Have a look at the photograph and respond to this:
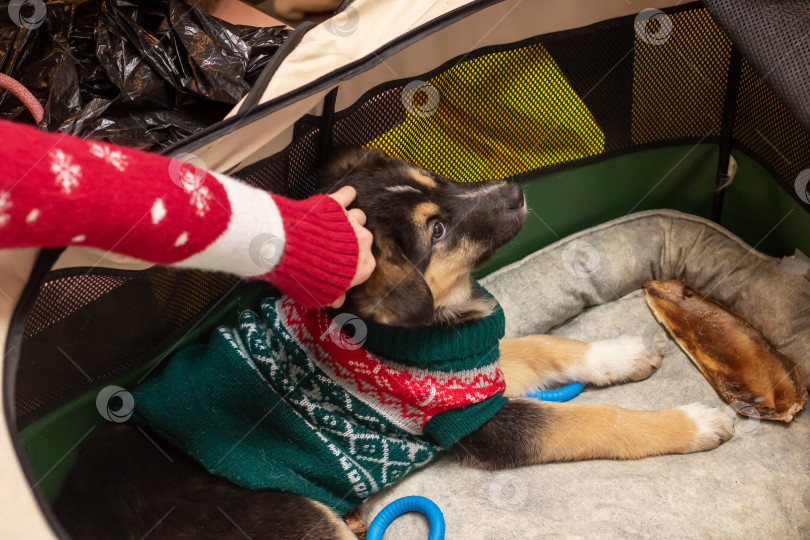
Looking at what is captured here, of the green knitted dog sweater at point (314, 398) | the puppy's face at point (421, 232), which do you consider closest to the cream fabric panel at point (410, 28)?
the puppy's face at point (421, 232)

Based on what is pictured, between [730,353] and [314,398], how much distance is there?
1.76 m

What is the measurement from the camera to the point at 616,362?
2840 mm

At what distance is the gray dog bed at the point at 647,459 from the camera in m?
2.35

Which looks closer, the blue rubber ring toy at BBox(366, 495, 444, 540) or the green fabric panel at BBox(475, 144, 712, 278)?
the blue rubber ring toy at BBox(366, 495, 444, 540)

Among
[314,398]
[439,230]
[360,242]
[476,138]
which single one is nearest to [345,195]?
[360,242]

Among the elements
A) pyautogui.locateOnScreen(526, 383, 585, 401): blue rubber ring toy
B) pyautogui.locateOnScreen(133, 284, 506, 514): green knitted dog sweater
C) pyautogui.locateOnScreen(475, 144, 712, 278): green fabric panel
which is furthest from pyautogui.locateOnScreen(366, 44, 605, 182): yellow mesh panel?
pyautogui.locateOnScreen(526, 383, 585, 401): blue rubber ring toy

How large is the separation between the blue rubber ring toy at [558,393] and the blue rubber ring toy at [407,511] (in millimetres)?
667

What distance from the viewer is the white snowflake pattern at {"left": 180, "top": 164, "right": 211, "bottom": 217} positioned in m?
1.39

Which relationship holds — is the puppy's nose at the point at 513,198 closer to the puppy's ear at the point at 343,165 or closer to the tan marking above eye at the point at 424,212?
the tan marking above eye at the point at 424,212

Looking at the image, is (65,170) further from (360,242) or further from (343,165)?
(343,165)

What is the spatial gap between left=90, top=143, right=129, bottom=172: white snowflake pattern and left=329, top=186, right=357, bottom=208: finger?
76 centimetres

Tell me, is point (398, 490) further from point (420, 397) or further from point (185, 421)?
point (185, 421)

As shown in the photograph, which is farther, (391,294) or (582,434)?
(582,434)

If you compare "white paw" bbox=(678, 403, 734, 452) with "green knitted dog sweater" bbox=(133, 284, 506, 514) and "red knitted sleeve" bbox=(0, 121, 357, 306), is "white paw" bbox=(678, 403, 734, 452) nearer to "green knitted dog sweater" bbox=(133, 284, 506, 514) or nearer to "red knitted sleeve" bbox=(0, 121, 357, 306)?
"green knitted dog sweater" bbox=(133, 284, 506, 514)
